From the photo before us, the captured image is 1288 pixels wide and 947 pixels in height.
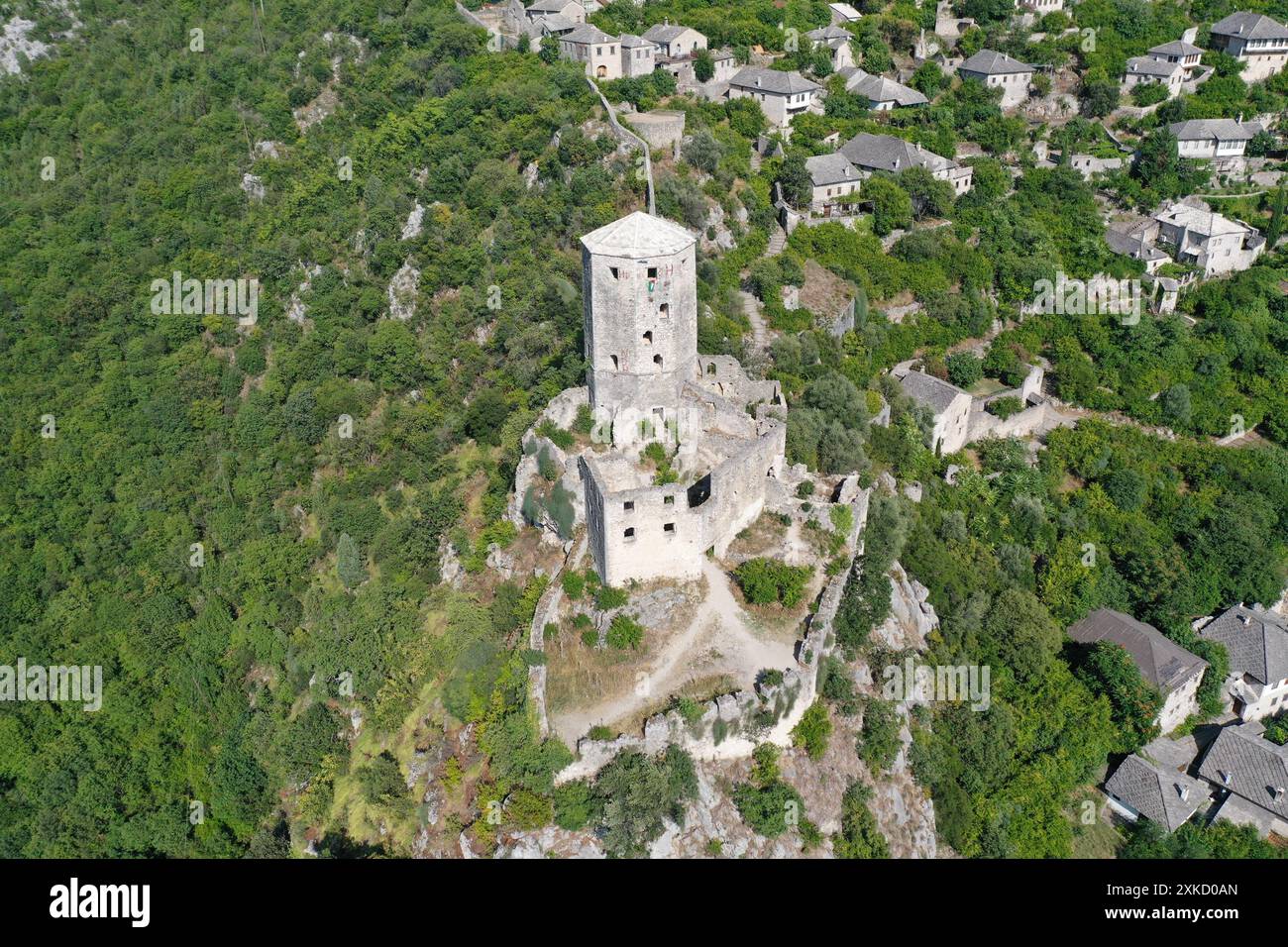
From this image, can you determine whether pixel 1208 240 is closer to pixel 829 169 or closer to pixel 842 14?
pixel 829 169

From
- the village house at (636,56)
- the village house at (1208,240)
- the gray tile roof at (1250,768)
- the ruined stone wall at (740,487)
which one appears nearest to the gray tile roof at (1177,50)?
the village house at (1208,240)

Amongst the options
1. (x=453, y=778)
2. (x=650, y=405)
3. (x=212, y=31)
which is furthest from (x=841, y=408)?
(x=212, y=31)

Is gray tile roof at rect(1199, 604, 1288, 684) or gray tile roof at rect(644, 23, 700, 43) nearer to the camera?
gray tile roof at rect(1199, 604, 1288, 684)

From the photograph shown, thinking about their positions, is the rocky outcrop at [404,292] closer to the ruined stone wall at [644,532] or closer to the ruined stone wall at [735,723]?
the ruined stone wall at [644,532]

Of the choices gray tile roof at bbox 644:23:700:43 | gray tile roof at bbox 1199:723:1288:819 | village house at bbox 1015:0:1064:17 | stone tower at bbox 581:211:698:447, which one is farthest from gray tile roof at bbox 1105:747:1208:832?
village house at bbox 1015:0:1064:17

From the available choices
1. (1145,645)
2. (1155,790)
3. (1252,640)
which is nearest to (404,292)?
(1145,645)

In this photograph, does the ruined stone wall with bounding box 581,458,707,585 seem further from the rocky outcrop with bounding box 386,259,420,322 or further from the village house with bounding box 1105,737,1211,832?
the rocky outcrop with bounding box 386,259,420,322
